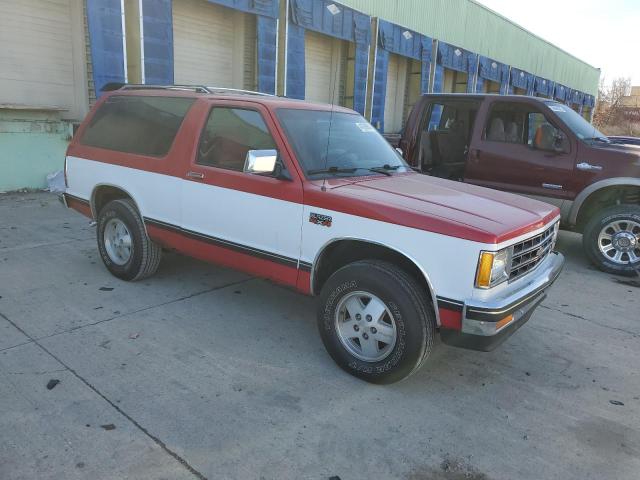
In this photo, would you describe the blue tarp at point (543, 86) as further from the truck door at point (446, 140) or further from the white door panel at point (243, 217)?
the white door panel at point (243, 217)

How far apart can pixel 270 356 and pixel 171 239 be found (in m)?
1.50

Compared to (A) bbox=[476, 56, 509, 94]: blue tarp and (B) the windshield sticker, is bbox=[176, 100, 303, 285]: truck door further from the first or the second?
(A) bbox=[476, 56, 509, 94]: blue tarp

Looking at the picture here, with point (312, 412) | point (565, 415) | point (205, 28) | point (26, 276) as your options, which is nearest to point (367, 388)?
point (312, 412)

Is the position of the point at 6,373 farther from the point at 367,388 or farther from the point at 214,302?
the point at 367,388

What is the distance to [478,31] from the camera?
24719 millimetres

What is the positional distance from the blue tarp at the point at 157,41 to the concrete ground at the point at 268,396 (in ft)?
22.6

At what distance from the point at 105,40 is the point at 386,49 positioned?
35.9ft

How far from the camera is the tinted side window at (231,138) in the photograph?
397cm

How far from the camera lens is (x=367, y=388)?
3424mm

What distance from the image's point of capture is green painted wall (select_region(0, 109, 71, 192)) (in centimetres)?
904

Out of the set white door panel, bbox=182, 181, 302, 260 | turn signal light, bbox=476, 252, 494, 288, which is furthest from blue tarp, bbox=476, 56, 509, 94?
turn signal light, bbox=476, 252, 494, 288

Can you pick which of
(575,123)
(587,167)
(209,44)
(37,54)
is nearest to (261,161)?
(587,167)

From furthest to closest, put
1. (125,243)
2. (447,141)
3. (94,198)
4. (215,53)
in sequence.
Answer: (215,53) → (447,141) → (94,198) → (125,243)

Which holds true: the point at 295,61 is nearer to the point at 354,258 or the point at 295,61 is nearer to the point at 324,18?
the point at 324,18
